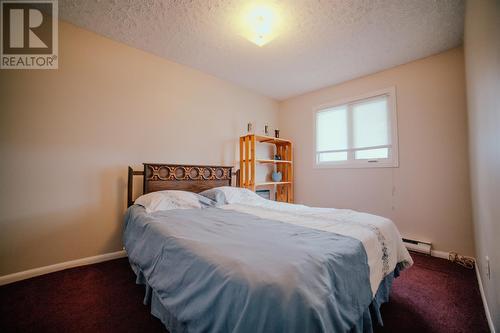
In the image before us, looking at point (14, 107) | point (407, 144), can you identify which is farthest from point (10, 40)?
point (407, 144)

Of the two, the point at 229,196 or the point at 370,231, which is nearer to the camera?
the point at 370,231

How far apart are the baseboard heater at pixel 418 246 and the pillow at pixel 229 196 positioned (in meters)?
2.00

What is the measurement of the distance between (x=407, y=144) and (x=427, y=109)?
0.47 meters

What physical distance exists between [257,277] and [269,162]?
9.89 feet

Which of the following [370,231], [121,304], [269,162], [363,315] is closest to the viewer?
[363,315]

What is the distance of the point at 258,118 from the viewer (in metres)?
3.85

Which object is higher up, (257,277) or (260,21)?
(260,21)

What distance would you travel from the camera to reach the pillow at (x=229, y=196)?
2.43 metres

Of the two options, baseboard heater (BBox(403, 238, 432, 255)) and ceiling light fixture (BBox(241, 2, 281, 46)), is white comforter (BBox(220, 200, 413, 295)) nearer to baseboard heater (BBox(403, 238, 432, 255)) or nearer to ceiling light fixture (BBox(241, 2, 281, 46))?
baseboard heater (BBox(403, 238, 432, 255))

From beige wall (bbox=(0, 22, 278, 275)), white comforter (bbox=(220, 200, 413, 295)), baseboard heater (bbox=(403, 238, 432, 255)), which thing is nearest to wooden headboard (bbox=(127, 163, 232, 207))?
beige wall (bbox=(0, 22, 278, 275))

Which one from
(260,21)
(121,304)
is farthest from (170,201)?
(260,21)

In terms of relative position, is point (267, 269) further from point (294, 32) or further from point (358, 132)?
point (358, 132)

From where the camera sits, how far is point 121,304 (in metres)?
1.52

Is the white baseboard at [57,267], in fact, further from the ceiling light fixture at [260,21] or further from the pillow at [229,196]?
the ceiling light fixture at [260,21]
